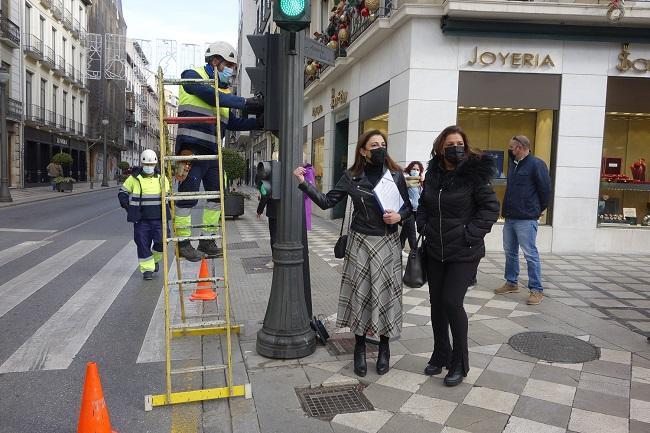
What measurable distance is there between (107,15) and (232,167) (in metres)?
48.1

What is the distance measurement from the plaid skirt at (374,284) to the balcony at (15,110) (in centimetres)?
3251

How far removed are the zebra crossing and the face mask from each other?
2.46 m

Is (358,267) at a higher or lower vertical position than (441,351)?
higher

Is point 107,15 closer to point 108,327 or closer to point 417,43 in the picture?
point 417,43

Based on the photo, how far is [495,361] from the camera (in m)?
4.41

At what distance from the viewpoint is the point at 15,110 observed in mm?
31188

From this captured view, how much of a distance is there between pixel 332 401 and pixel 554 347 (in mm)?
2326

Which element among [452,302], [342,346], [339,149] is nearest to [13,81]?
[339,149]

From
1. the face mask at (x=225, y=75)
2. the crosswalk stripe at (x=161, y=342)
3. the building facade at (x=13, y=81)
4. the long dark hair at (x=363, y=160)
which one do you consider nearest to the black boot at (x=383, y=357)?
the long dark hair at (x=363, y=160)

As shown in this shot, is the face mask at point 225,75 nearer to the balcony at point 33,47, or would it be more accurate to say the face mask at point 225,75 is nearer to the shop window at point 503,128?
the shop window at point 503,128

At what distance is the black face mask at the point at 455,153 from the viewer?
3.87 m

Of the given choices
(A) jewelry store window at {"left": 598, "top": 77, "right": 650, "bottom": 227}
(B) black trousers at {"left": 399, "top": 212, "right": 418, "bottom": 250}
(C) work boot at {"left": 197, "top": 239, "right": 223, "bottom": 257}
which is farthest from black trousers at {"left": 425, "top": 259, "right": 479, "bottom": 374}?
(A) jewelry store window at {"left": 598, "top": 77, "right": 650, "bottom": 227}

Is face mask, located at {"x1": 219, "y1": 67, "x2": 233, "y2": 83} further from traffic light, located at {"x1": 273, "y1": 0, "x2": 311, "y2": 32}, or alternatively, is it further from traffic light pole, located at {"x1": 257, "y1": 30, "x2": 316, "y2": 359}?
traffic light, located at {"x1": 273, "y1": 0, "x2": 311, "y2": 32}

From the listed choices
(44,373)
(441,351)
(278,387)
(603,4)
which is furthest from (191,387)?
(603,4)
